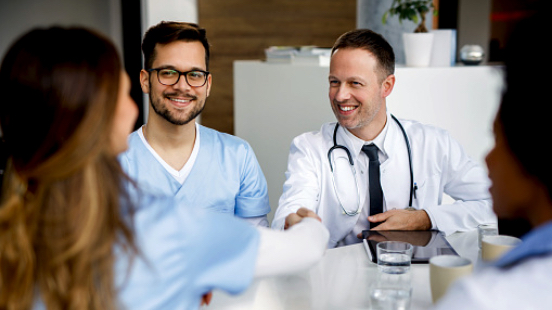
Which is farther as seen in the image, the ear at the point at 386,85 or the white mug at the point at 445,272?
the ear at the point at 386,85

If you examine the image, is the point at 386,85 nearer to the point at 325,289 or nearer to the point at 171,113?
the point at 171,113

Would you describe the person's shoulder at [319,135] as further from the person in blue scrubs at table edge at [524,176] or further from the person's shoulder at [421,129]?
the person in blue scrubs at table edge at [524,176]

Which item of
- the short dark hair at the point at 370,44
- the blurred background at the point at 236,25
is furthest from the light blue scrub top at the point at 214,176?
the blurred background at the point at 236,25

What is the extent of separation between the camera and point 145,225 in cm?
81

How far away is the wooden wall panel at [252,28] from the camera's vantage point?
416cm

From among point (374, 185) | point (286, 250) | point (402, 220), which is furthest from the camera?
point (374, 185)

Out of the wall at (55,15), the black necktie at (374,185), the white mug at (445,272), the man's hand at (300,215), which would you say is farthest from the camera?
the wall at (55,15)

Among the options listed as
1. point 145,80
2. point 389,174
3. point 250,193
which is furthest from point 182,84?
point 389,174

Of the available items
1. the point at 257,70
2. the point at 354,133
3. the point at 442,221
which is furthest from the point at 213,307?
the point at 257,70

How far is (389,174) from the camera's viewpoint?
2.01 m

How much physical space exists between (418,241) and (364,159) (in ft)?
1.73

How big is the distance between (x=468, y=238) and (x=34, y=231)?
4.25ft

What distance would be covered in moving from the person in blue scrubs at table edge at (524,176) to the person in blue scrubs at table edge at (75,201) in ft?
1.30

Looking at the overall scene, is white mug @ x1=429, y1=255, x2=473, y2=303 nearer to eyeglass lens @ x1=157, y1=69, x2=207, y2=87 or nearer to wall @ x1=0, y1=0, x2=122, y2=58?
eyeglass lens @ x1=157, y1=69, x2=207, y2=87
